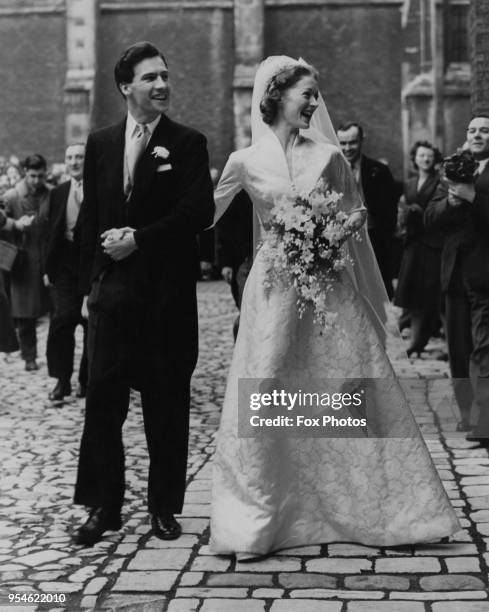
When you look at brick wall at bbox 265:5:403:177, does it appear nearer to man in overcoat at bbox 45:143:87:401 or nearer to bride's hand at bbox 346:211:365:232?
man in overcoat at bbox 45:143:87:401

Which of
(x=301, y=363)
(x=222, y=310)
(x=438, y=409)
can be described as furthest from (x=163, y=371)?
(x=222, y=310)

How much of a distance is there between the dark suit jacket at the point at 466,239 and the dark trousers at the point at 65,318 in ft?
10.1

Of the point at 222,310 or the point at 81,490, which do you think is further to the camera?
the point at 222,310

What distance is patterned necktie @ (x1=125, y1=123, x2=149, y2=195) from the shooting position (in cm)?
534

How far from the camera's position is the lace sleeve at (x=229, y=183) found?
5332 millimetres

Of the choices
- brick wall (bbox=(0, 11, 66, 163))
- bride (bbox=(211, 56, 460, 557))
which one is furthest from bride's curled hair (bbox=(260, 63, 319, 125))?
brick wall (bbox=(0, 11, 66, 163))

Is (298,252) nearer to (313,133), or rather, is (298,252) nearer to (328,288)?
(328,288)

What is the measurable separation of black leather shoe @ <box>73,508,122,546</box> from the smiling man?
283cm

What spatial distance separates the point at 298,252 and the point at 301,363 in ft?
1.53

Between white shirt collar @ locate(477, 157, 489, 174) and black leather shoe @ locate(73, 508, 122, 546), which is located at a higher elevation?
white shirt collar @ locate(477, 157, 489, 174)

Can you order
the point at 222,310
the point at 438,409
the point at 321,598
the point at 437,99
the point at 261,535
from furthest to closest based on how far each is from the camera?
1. the point at 437,99
2. the point at 222,310
3. the point at 438,409
4. the point at 261,535
5. the point at 321,598

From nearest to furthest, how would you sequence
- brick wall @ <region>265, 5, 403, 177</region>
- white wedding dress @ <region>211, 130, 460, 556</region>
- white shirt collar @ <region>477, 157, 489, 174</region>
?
white wedding dress @ <region>211, 130, 460, 556</region>, white shirt collar @ <region>477, 157, 489, 174</region>, brick wall @ <region>265, 5, 403, 177</region>

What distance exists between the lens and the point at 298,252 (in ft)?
16.7

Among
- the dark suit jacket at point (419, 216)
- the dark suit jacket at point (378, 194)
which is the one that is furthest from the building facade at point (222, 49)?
the dark suit jacket at point (378, 194)
